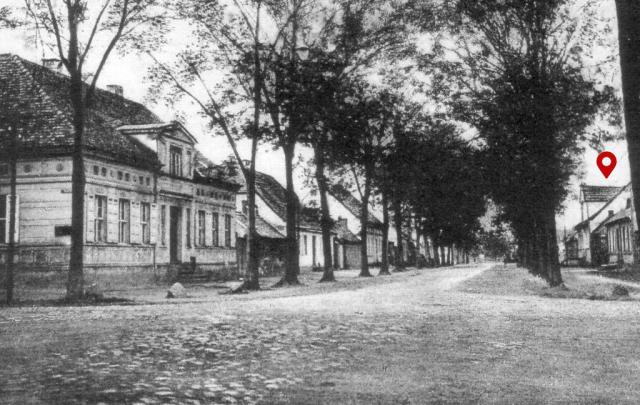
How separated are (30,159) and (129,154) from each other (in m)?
4.17

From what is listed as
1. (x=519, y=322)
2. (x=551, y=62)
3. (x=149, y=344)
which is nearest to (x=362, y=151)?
(x=551, y=62)

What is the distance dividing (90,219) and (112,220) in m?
1.55

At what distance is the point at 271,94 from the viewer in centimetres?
3034

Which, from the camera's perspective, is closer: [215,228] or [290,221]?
[290,221]

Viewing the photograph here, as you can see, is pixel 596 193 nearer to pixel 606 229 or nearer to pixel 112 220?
pixel 606 229

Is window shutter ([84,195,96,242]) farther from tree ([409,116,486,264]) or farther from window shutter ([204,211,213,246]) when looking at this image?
tree ([409,116,486,264])

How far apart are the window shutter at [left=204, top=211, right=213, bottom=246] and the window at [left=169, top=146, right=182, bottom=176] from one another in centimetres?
344

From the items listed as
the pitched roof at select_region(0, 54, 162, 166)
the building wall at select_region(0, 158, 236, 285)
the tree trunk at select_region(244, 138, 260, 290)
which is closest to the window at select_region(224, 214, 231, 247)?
the building wall at select_region(0, 158, 236, 285)

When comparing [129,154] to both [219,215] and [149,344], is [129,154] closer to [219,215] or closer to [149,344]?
[219,215]

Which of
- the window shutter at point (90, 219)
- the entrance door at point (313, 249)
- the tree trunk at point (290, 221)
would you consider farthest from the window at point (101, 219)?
the entrance door at point (313, 249)

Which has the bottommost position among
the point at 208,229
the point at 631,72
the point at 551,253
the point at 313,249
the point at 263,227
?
the point at 551,253

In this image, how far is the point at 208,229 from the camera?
38.9m

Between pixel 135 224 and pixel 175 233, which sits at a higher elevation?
pixel 135 224

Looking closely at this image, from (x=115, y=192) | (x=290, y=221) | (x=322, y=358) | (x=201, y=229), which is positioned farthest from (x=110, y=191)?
(x=322, y=358)
